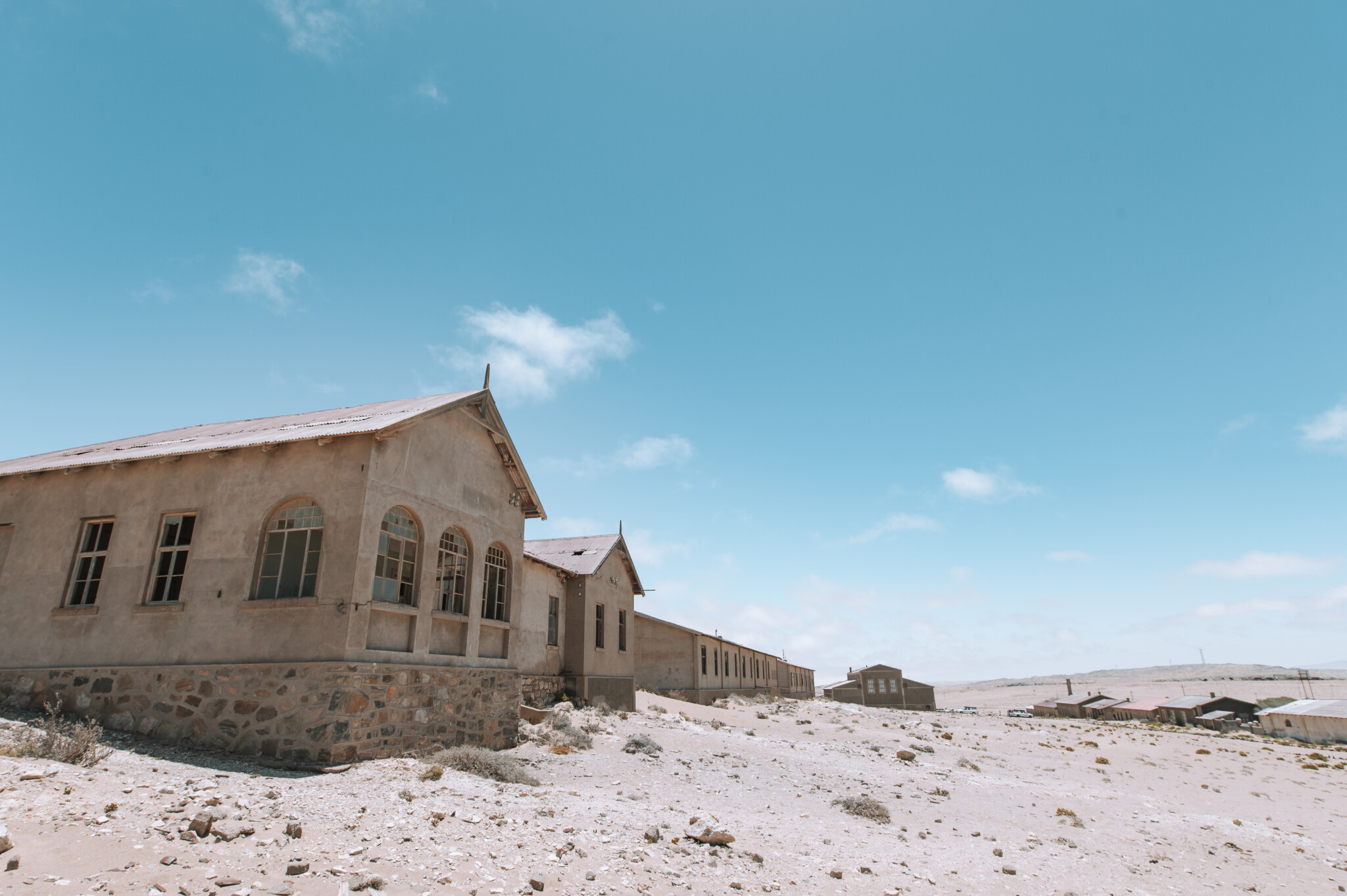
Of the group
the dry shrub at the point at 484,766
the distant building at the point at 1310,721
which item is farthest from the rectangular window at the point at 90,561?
the distant building at the point at 1310,721

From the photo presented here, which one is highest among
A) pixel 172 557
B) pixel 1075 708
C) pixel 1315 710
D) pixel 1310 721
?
pixel 172 557

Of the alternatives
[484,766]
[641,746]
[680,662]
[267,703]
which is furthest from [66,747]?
[680,662]

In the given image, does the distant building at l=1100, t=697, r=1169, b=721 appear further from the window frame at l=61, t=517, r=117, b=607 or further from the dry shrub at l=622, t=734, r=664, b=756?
the window frame at l=61, t=517, r=117, b=607

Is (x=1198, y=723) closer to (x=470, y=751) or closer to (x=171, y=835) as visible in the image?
(x=470, y=751)

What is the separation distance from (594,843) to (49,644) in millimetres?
11342

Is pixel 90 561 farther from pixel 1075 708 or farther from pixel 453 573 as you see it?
pixel 1075 708

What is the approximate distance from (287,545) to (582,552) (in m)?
15.3

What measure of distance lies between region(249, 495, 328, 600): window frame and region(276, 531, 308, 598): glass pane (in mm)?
16

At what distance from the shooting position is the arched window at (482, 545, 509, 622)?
600 inches

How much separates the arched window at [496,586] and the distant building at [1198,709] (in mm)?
57515

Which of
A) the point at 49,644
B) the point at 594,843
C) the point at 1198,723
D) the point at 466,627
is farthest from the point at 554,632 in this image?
the point at 1198,723

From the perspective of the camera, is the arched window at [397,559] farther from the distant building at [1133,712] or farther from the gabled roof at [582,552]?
the distant building at [1133,712]

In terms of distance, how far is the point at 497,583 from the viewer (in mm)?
15664

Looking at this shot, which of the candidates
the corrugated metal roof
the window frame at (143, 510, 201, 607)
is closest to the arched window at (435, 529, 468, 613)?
the window frame at (143, 510, 201, 607)
